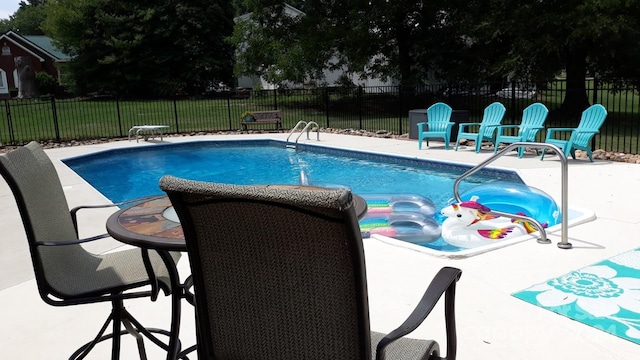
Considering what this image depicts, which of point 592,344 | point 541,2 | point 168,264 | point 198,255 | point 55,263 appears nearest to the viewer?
point 198,255

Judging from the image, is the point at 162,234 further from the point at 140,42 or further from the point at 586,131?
the point at 140,42

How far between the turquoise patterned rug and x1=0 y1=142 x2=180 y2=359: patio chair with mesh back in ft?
7.88

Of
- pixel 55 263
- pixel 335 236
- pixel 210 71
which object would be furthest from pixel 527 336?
pixel 210 71

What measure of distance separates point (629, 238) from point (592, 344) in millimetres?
2223

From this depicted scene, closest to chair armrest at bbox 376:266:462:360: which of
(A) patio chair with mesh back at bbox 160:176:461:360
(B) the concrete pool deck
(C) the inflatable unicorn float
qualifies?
(A) patio chair with mesh back at bbox 160:176:461:360

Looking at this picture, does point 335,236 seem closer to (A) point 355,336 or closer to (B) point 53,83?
(A) point 355,336

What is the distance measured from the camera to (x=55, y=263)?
7.77ft

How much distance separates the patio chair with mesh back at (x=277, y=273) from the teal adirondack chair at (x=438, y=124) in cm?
1010

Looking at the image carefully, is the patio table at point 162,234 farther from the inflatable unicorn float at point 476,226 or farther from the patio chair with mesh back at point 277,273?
the inflatable unicorn float at point 476,226

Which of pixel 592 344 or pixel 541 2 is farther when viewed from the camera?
pixel 541 2

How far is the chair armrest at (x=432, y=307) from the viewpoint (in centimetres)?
142

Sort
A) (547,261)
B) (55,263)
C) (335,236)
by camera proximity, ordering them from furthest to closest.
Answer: (547,261) → (55,263) → (335,236)

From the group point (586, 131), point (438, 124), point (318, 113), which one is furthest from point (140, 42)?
point (586, 131)

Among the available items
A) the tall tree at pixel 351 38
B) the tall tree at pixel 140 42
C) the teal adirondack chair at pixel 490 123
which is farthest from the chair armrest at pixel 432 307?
the tall tree at pixel 140 42
